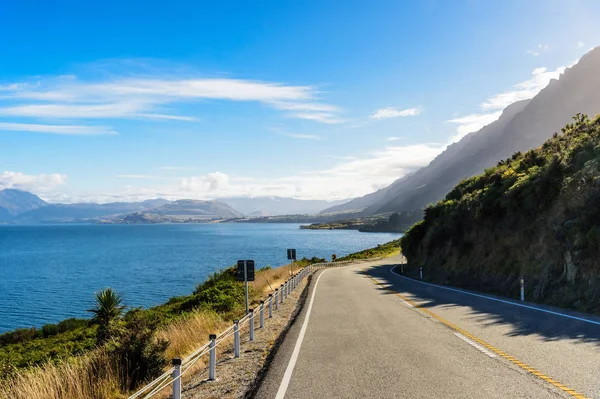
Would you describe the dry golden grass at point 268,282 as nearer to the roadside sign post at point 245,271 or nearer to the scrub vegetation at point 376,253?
the roadside sign post at point 245,271

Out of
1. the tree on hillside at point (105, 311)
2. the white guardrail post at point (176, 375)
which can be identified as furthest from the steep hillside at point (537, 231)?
the tree on hillside at point (105, 311)

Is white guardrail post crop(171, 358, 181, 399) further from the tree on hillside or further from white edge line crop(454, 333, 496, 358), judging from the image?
the tree on hillside

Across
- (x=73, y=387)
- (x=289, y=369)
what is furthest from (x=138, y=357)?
(x=289, y=369)

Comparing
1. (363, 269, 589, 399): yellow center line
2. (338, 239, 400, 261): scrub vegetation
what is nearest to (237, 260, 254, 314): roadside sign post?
(363, 269, 589, 399): yellow center line

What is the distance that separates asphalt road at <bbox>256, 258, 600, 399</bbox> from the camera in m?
6.70

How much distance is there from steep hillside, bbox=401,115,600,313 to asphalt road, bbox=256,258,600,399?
2958mm

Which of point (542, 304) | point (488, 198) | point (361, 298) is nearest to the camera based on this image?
point (542, 304)

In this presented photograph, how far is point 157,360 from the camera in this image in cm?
1004

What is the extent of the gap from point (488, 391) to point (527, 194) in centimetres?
1838

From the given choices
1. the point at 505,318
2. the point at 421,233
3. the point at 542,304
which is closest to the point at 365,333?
the point at 505,318

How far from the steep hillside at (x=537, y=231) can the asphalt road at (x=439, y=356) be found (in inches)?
116

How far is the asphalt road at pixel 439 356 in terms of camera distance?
6.70 meters

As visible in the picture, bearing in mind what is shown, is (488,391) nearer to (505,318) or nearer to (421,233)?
(505,318)

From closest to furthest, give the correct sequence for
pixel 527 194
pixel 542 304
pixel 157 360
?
pixel 157 360 < pixel 542 304 < pixel 527 194
